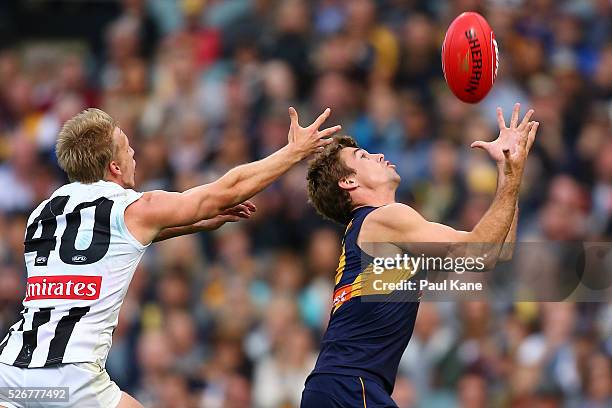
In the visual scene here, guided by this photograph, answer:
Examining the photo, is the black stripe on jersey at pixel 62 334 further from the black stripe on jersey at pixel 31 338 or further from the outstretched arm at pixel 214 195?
the outstretched arm at pixel 214 195

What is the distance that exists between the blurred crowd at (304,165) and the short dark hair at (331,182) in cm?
373

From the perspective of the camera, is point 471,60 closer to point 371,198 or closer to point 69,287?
point 371,198

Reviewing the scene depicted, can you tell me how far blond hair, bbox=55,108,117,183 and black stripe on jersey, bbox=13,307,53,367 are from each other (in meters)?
0.77

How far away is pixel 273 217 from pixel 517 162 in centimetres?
580

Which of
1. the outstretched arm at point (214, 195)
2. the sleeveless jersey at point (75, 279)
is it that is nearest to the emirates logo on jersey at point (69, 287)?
the sleeveless jersey at point (75, 279)

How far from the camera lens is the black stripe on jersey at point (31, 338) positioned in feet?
19.6

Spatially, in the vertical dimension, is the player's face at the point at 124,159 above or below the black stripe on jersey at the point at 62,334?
above

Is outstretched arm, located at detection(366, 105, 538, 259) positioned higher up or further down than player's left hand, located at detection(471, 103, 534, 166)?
further down

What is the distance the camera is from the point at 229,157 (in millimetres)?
12484

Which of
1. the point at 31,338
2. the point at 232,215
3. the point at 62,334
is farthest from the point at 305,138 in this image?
the point at 31,338

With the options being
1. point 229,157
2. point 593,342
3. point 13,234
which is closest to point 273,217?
point 229,157

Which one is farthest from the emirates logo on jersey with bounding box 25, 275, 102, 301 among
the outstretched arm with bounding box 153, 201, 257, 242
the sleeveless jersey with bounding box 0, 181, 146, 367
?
the outstretched arm with bounding box 153, 201, 257, 242

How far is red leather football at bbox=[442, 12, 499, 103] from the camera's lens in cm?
732

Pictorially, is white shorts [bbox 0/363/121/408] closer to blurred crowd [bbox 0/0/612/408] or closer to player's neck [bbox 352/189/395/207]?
player's neck [bbox 352/189/395/207]
